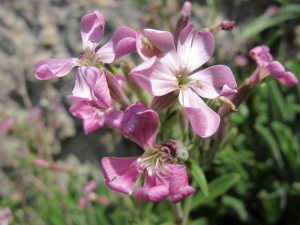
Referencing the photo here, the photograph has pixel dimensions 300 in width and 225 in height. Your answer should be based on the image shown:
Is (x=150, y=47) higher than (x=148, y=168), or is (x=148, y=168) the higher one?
(x=150, y=47)

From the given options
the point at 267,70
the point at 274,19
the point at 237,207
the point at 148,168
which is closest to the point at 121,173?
the point at 148,168

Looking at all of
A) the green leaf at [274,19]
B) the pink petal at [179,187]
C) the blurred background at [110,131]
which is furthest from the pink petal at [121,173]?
the green leaf at [274,19]

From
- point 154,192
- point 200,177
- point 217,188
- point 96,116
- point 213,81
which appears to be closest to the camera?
point 154,192

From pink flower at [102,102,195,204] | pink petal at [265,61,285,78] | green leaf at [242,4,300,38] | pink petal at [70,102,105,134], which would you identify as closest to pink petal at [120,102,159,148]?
pink flower at [102,102,195,204]

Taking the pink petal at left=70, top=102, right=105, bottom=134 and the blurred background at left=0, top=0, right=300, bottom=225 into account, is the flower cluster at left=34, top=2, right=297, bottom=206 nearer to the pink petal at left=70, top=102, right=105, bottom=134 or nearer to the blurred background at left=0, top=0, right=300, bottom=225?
the pink petal at left=70, top=102, right=105, bottom=134

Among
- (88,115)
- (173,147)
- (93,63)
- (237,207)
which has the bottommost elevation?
(237,207)

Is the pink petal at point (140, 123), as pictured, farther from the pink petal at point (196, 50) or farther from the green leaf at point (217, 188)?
the green leaf at point (217, 188)

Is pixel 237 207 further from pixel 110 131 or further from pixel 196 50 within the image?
pixel 196 50
